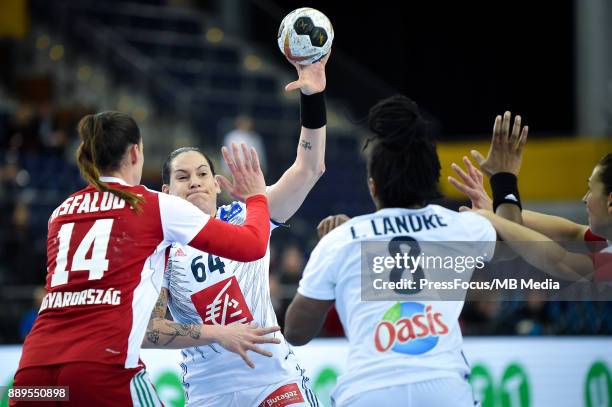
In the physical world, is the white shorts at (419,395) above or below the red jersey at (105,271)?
below

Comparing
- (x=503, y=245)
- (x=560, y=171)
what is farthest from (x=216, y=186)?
(x=560, y=171)

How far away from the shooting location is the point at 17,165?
42.9ft

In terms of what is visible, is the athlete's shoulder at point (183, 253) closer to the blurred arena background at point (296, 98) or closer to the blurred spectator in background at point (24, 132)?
the blurred arena background at point (296, 98)

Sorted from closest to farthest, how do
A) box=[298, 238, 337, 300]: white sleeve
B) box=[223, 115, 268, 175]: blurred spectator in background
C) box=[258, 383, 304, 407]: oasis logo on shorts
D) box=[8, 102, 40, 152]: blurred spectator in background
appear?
box=[298, 238, 337, 300]: white sleeve < box=[258, 383, 304, 407]: oasis logo on shorts < box=[8, 102, 40, 152]: blurred spectator in background < box=[223, 115, 268, 175]: blurred spectator in background

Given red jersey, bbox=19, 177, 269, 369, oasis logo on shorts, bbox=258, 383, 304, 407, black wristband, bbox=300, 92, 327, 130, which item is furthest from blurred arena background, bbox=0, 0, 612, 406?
red jersey, bbox=19, 177, 269, 369

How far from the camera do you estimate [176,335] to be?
473 cm

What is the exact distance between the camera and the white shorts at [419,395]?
383 centimetres

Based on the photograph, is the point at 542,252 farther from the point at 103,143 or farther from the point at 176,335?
the point at 103,143

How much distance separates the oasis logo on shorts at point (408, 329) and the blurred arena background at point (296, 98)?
4731mm

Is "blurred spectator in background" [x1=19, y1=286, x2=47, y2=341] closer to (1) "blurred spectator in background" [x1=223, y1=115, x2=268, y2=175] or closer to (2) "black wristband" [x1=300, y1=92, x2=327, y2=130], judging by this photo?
(1) "blurred spectator in background" [x1=223, y1=115, x2=268, y2=175]

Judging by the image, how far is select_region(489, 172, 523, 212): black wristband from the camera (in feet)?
15.5

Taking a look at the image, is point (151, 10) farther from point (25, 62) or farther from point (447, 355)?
point (447, 355)

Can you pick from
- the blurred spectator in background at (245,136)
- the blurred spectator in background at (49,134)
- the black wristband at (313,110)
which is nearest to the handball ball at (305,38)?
the black wristband at (313,110)

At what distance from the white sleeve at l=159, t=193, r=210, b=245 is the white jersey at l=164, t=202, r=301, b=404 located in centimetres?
91
